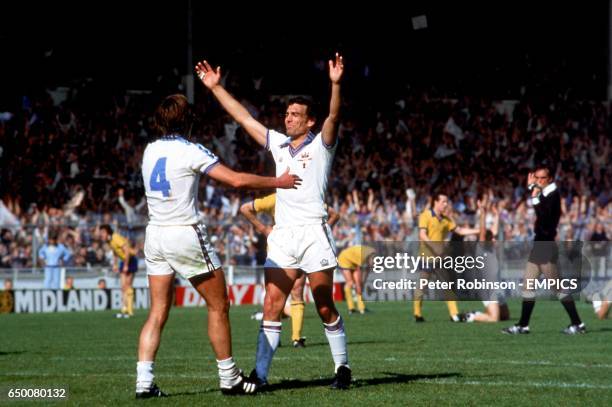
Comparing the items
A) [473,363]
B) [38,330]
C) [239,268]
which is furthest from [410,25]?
[473,363]

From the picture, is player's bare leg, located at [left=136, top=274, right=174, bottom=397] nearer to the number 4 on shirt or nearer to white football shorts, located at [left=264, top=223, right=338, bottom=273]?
the number 4 on shirt

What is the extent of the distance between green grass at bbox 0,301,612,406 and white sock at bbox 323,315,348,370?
0.26 m

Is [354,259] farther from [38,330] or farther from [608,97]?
[608,97]

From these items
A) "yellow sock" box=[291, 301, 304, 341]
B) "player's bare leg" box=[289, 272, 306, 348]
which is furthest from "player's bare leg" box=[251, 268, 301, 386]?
"yellow sock" box=[291, 301, 304, 341]

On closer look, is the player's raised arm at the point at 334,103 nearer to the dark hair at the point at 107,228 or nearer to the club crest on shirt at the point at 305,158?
the club crest on shirt at the point at 305,158

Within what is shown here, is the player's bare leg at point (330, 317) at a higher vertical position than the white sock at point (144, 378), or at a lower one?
higher

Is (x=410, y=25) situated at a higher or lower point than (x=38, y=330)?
higher

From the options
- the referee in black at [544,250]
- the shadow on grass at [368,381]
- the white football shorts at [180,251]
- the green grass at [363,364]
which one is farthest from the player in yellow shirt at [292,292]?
the white football shorts at [180,251]

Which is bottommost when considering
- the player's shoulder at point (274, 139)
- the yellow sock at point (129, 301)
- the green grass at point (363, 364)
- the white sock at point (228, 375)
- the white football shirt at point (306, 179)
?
the yellow sock at point (129, 301)

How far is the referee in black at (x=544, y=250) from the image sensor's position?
16.8 meters

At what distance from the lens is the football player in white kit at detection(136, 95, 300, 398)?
888 cm

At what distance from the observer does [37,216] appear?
27.5 metres

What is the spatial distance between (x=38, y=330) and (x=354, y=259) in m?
7.91

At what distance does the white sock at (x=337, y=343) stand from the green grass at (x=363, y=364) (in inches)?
10.4
